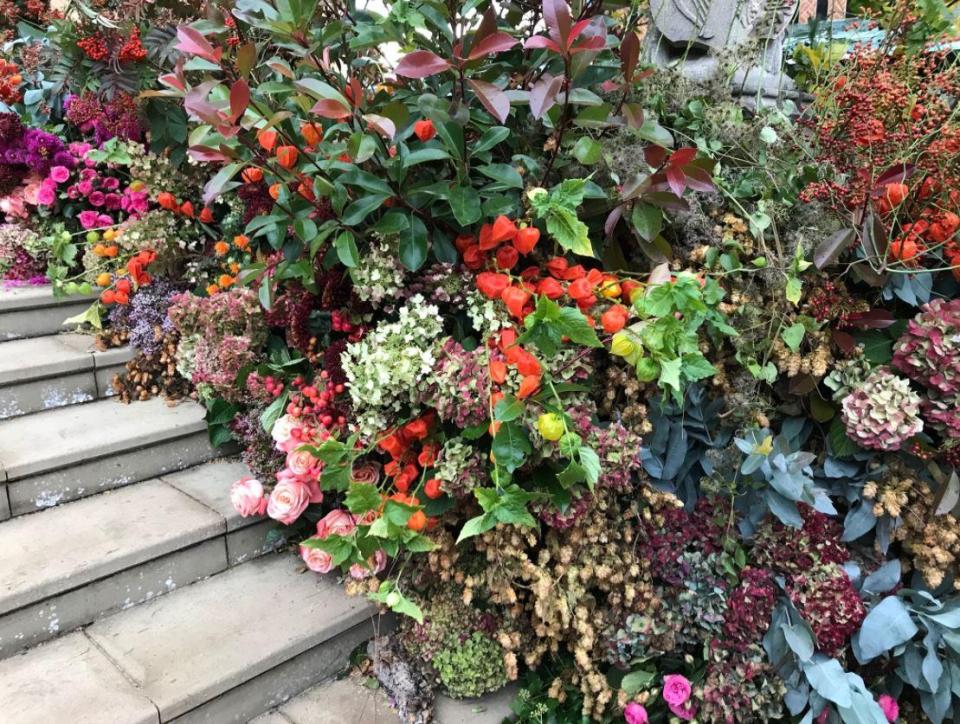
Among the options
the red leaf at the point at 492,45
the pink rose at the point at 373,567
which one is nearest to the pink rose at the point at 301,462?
the pink rose at the point at 373,567

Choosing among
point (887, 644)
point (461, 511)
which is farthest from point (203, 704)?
point (887, 644)

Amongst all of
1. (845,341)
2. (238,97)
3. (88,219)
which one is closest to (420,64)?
(238,97)

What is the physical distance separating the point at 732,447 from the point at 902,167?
755mm

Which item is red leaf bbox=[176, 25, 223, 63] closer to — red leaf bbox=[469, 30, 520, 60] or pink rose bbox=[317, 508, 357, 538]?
red leaf bbox=[469, 30, 520, 60]

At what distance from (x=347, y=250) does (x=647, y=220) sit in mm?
722

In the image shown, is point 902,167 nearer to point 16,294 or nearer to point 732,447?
point 732,447

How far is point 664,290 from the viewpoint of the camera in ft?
4.57

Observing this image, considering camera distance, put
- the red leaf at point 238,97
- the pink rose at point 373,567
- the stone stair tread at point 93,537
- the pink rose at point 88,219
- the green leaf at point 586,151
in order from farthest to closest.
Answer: the pink rose at point 88,219
the pink rose at point 373,567
the stone stair tread at point 93,537
the green leaf at point 586,151
the red leaf at point 238,97

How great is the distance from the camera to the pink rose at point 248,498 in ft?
Answer: 6.21

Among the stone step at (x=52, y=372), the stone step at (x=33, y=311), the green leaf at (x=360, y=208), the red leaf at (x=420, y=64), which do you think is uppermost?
the red leaf at (x=420, y=64)

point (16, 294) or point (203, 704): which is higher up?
point (16, 294)

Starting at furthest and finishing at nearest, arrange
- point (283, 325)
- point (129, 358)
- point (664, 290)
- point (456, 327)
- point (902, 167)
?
point (129, 358), point (283, 325), point (456, 327), point (902, 167), point (664, 290)

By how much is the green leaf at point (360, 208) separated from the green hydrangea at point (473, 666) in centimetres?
109

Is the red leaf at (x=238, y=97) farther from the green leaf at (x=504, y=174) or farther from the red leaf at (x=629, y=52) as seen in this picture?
the red leaf at (x=629, y=52)
